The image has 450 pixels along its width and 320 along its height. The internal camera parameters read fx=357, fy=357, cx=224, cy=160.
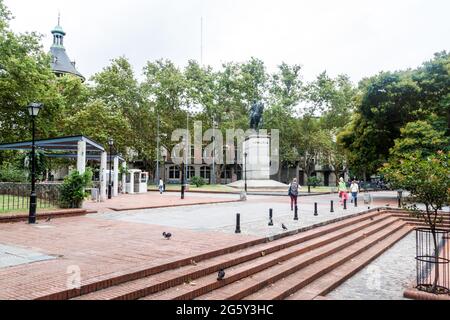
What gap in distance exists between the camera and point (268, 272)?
7.16 m

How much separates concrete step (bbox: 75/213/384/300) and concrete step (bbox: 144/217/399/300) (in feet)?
0.36

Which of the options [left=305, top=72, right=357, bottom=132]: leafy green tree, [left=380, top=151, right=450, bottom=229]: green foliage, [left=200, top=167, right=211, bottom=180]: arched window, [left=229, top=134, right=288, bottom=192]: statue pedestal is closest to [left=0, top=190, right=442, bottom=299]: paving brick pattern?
[left=380, top=151, right=450, bottom=229]: green foliage

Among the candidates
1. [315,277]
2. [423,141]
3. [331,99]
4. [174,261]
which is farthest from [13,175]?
[331,99]

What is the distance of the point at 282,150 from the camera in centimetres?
5503

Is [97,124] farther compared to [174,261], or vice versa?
[97,124]

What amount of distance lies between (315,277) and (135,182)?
26.7 meters

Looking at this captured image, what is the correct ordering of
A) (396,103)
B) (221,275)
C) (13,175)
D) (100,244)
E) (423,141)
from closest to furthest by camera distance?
(221,275)
(100,244)
(423,141)
(13,175)
(396,103)

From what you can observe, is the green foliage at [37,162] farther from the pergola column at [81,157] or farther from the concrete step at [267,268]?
the concrete step at [267,268]

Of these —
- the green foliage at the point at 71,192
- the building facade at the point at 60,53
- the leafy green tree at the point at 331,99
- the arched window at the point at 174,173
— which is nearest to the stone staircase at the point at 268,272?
the green foliage at the point at 71,192

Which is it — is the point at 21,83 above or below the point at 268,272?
above

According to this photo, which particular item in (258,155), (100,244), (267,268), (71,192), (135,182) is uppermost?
(258,155)

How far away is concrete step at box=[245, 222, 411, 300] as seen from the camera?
6.26 metres

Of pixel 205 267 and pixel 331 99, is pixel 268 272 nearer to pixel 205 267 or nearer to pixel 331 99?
pixel 205 267
